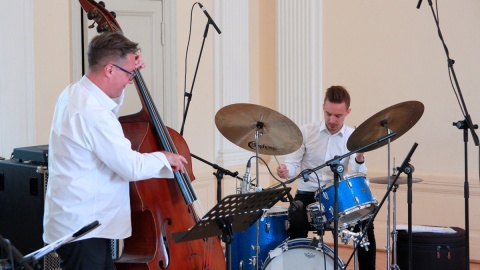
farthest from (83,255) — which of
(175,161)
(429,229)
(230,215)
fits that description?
(429,229)

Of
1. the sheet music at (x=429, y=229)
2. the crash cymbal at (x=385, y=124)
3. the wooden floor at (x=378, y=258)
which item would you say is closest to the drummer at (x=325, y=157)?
the sheet music at (x=429, y=229)

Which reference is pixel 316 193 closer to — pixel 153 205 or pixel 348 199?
pixel 348 199

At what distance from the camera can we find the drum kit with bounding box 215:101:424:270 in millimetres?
4203

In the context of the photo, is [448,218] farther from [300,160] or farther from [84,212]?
[84,212]

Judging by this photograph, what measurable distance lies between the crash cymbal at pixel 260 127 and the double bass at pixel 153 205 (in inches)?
25.7

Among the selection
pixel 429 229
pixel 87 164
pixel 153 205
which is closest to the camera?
pixel 87 164

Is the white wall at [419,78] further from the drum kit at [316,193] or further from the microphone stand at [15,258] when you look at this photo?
the microphone stand at [15,258]

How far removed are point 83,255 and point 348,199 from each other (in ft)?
5.68

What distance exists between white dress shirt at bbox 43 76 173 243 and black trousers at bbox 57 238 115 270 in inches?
2.3

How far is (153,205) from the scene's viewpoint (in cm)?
347

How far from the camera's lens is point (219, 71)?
657 cm

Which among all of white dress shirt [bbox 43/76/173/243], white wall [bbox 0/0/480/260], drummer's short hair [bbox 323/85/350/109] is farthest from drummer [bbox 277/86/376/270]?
white dress shirt [bbox 43/76/173/243]

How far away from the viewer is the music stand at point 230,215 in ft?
9.62

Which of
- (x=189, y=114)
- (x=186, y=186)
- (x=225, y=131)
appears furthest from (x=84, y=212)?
(x=189, y=114)
